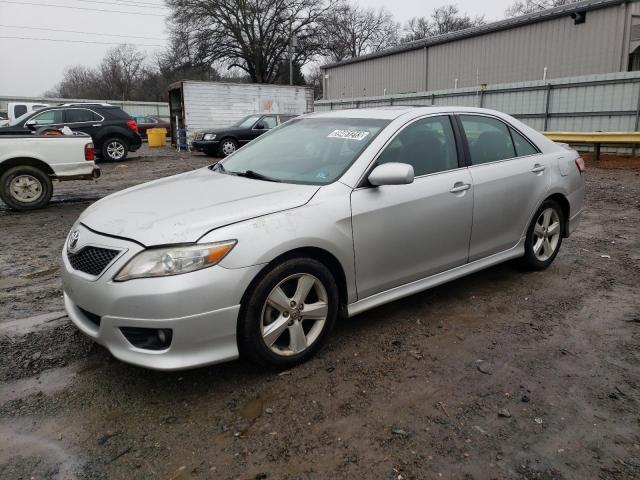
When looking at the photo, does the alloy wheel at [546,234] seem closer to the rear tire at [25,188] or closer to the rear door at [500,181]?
the rear door at [500,181]

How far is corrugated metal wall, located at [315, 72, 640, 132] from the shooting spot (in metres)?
14.3

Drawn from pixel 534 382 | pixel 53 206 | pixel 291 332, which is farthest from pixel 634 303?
pixel 53 206

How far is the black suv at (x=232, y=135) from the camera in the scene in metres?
17.6

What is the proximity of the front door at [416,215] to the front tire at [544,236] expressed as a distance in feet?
3.35

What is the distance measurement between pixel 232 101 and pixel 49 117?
26.2ft

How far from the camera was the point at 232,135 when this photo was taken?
1775 centimetres

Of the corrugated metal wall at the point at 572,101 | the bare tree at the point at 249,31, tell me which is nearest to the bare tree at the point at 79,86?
the bare tree at the point at 249,31

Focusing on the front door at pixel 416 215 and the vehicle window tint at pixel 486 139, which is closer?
the front door at pixel 416 215

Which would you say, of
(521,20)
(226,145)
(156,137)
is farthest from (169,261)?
(156,137)

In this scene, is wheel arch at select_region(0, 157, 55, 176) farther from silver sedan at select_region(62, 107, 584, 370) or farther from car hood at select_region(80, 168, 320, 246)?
car hood at select_region(80, 168, 320, 246)

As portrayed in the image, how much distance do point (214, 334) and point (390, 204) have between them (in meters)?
1.46

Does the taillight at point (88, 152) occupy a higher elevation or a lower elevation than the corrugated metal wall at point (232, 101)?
lower

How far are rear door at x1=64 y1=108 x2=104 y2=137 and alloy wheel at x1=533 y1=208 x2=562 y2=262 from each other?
14709mm

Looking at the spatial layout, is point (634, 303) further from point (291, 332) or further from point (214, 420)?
point (214, 420)
